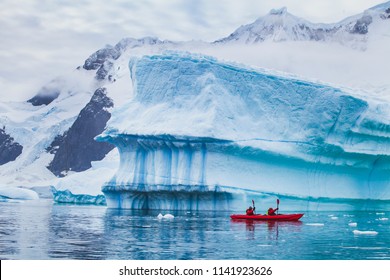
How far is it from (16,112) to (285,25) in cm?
2011

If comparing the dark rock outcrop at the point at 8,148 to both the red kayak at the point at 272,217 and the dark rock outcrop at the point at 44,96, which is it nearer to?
the dark rock outcrop at the point at 44,96

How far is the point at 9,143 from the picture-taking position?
50500 mm

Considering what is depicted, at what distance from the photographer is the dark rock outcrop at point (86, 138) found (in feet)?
204

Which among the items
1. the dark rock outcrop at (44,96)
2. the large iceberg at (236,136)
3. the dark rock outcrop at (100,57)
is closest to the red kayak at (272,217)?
the large iceberg at (236,136)

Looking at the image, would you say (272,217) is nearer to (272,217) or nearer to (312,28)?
(272,217)

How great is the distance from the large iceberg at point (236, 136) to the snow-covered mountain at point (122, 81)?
12520 millimetres

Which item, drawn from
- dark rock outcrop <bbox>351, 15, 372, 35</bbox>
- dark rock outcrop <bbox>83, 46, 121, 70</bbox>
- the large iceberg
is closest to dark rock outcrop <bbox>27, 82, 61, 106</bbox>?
dark rock outcrop <bbox>83, 46, 121, 70</bbox>

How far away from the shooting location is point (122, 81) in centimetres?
5950

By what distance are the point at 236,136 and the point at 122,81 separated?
38908mm

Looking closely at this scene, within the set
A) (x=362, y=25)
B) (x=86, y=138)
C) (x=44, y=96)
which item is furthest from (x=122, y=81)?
(x=362, y=25)

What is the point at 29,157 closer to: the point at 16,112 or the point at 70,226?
the point at 16,112

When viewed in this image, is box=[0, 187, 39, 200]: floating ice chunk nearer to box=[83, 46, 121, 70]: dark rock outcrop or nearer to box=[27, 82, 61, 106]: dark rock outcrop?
box=[27, 82, 61, 106]: dark rock outcrop
